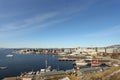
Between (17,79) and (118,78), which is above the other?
(118,78)

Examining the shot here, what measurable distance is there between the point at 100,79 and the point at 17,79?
25901 mm

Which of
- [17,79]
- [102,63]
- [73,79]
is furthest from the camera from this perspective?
[102,63]

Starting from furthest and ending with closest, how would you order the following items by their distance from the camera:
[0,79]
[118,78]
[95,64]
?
[95,64] < [0,79] < [118,78]

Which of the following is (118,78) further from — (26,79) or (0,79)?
(0,79)

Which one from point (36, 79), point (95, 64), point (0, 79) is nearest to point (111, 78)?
point (36, 79)

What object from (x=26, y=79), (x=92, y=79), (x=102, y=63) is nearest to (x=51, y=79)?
(x=26, y=79)

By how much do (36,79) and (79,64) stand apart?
48433mm

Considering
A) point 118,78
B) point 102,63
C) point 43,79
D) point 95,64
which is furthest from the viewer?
point 102,63

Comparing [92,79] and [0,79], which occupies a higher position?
[92,79]

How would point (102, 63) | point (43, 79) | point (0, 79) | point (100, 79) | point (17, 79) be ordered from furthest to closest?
point (102, 63)
point (0, 79)
point (17, 79)
point (43, 79)
point (100, 79)

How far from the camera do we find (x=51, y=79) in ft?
133

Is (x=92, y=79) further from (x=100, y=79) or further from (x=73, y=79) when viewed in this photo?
(x=73, y=79)

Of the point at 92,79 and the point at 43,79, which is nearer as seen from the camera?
the point at 92,79

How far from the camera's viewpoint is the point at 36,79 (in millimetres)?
42656
